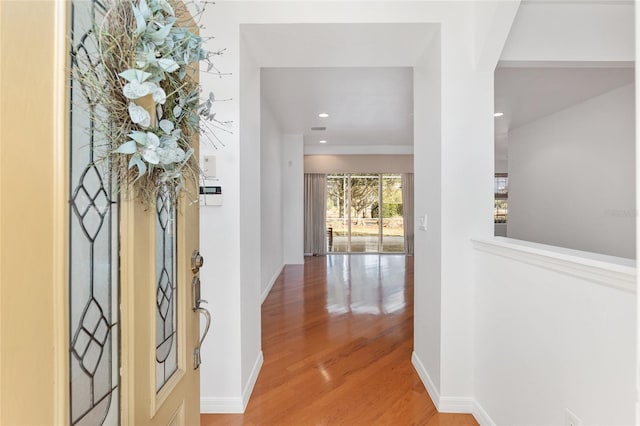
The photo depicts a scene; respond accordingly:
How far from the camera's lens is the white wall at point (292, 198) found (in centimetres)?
639

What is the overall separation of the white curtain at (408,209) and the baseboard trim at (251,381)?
20.1 feet

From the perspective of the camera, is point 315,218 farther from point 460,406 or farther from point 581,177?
point 460,406

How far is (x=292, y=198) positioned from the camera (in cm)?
650

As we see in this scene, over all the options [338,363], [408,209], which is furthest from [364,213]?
[338,363]

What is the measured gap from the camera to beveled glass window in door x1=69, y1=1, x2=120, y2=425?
61cm

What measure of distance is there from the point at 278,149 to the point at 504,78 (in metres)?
3.56

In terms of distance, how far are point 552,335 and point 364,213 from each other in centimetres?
686

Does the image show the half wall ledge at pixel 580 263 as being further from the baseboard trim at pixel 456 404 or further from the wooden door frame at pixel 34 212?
the wooden door frame at pixel 34 212

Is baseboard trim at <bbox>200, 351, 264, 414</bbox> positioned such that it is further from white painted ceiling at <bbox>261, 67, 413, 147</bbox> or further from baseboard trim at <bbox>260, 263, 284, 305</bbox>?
white painted ceiling at <bbox>261, 67, 413, 147</bbox>

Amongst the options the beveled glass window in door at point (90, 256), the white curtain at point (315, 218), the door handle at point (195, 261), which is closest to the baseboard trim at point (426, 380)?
the door handle at point (195, 261)

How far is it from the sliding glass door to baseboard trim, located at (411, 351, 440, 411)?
224 inches

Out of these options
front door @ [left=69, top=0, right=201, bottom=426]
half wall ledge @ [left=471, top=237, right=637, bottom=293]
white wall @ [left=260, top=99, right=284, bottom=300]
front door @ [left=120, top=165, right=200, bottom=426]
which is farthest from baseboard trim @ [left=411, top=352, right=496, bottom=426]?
white wall @ [left=260, top=99, right=284, bottom=300]

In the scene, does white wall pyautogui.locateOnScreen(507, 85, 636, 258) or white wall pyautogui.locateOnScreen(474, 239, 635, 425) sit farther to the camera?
white wall pyautogui.locateOnScreen(507, 85, 636, 258)

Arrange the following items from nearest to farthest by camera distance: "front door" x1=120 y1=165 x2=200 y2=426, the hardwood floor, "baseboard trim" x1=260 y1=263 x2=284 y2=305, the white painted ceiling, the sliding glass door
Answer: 1. "front door" x1=120 y1=165 x2=200 y2=426
2. the hardwood floor
3. the white painted ceiling
4. "baseboard trim" x1=260 y1=263 x2=284 y2=305
5. the sliding glass door
